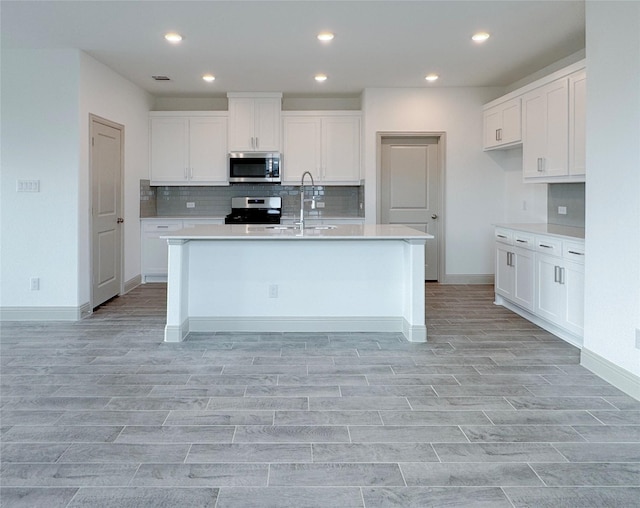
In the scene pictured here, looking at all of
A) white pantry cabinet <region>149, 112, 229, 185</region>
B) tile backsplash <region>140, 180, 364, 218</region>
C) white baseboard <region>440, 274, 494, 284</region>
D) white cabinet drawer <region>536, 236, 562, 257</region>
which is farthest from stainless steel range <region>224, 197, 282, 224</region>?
white cabinet drawer <region>536, 236, 562, 257</region>

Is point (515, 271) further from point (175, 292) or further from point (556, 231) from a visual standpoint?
point (175, 292)

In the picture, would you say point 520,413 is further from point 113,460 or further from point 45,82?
point 45,82

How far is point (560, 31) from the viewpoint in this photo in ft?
14.8

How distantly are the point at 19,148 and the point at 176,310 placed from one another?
7.55 feet

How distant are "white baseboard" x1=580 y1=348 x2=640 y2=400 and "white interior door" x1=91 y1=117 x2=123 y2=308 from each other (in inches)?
178

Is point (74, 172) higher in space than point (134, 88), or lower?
lower

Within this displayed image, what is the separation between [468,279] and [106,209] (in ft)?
14.9

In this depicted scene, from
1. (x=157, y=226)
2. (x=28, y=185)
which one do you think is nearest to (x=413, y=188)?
(x=157, y=226)

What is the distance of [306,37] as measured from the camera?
4.67 m

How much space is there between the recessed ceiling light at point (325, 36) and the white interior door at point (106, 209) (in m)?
2.45

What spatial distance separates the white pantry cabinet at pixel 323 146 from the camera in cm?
710

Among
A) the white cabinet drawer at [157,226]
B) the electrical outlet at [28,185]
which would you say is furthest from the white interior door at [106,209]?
the white cabinet drawer at [157,226]

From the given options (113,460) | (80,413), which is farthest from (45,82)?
(113,460)

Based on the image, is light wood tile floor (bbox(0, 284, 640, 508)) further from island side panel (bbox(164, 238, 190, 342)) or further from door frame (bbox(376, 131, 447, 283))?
door frame (bbox(376, 131, 447, 283))
